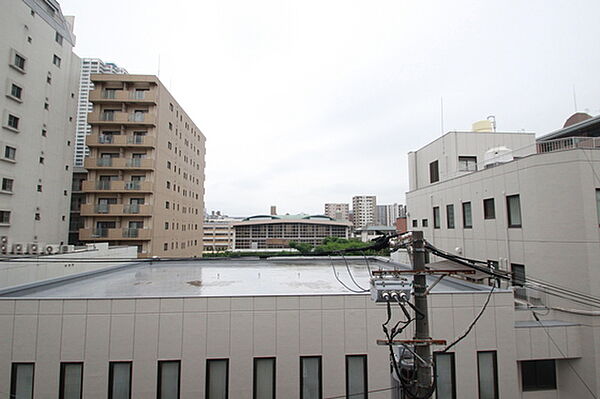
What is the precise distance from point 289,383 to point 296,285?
2900 millimetres

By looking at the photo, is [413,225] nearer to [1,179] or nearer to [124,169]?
[124,169]

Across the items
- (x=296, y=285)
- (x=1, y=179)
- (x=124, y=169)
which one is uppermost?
(x=124, y=169)

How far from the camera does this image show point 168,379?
6.93 meters

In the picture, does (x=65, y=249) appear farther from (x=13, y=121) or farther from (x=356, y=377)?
(x=356, y=377)

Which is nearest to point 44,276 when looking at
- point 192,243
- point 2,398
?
point 2,398

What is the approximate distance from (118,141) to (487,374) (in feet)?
97.5

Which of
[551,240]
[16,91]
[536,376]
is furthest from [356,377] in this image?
[16,91]

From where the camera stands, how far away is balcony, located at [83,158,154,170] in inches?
968

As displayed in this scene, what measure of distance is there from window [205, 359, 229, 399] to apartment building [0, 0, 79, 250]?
14.9m

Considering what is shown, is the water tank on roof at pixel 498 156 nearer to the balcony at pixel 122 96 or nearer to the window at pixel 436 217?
the window at pixel 436 217

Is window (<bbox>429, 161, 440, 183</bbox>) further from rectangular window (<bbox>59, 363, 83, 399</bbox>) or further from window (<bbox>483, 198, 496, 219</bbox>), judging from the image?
rectangular window (<bbox>59, 363, 83, 399</bbox>)

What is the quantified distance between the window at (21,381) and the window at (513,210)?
52.9 ft

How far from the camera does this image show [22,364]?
6762 mm

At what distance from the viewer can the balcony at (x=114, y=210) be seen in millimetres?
24188
